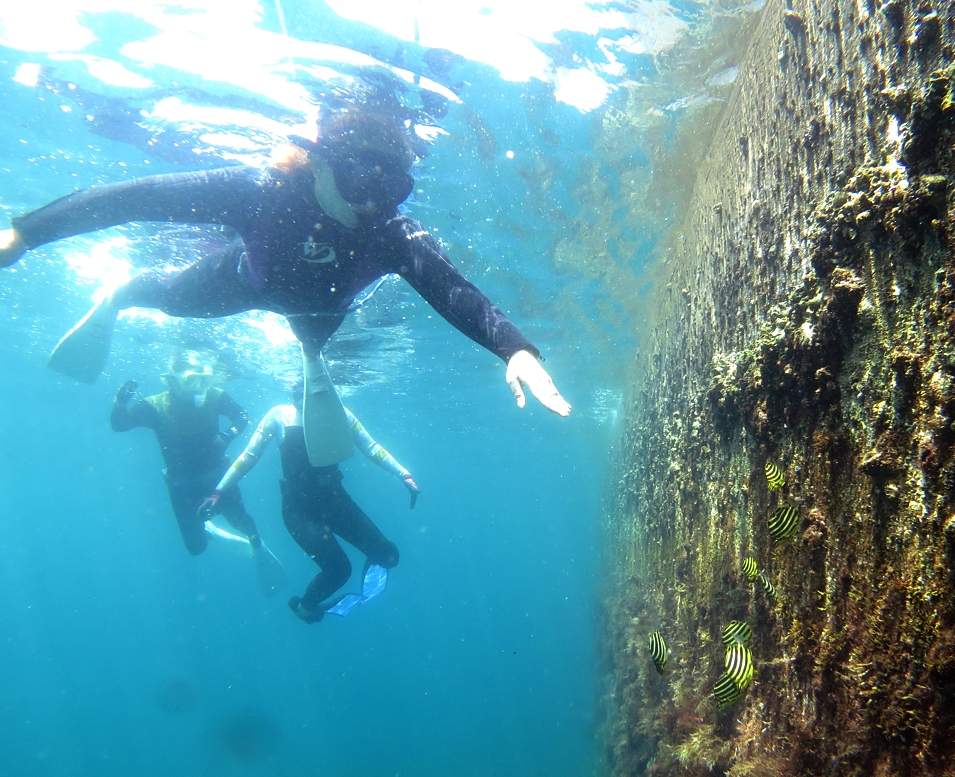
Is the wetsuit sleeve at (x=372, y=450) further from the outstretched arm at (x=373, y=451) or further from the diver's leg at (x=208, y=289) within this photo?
the diver's leg at (x=208, y=289)

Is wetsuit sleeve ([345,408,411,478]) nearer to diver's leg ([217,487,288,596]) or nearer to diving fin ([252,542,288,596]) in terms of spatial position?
diver's leg ([217,487,288,596])

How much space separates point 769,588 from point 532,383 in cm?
247

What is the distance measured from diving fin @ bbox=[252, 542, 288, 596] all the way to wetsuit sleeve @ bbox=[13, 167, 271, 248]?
10500 mm

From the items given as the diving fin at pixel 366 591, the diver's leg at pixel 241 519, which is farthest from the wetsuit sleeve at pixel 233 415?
the diving fin at pixel 366 591

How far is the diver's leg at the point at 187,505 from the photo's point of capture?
11.6 metres

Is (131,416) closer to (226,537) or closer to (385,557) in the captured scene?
(226,537)

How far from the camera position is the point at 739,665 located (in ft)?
9.16

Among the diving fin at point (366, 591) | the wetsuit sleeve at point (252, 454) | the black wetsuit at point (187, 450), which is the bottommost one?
the black wetsuit at point (187, 450)

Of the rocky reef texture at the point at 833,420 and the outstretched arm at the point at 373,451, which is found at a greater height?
the rocky reef texture at the point at 833,420

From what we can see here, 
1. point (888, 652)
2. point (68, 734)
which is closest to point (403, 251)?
point (888, 652)

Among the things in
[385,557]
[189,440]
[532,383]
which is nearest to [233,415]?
[189,440]


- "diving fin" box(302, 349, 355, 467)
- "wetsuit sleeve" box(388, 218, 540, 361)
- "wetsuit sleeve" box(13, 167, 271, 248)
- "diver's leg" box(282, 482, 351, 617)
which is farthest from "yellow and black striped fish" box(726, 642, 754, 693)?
"diver's leg" box(282, 482, 351, 617)

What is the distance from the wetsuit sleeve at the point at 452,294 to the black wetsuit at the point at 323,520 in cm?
502

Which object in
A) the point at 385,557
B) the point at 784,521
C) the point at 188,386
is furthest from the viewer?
the point at 188,386
